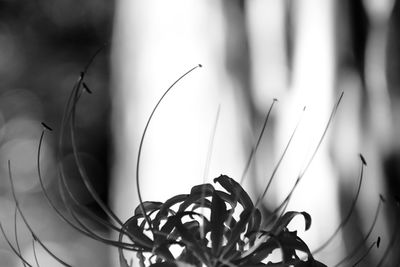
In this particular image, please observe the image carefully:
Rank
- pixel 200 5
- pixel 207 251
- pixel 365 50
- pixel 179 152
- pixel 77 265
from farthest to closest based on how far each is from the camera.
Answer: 1. pixel 77 265
2. pixel 200 5
3. pixel 365 50
4. pixel 179 152
5. pixel 207 251

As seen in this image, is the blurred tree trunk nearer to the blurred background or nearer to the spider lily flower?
the blurred background

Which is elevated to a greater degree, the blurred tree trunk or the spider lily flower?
the blurred tree trunk

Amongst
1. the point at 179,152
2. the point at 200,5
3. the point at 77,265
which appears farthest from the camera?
the point at 77,265

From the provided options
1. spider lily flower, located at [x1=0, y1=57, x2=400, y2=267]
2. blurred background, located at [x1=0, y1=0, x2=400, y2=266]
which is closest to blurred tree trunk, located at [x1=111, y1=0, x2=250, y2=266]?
blurred background, located at [x1=0, y1=0, x2=400, y2=266]

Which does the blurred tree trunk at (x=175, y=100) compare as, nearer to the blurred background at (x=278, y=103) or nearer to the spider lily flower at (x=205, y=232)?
the blurred background at (x=278, y=103)

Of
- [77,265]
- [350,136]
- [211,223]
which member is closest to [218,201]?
[211,223]

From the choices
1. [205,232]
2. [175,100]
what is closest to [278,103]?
[175,100]

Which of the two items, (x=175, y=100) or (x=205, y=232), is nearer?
(x=205, y=232)

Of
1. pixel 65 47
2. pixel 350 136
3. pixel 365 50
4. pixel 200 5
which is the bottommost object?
pixel 350 136

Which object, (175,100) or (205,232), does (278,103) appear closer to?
(175,100)

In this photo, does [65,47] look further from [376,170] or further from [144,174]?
[376,170]

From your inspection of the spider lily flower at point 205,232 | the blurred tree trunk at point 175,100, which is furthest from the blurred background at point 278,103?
the spider lily flower at point 205,232
